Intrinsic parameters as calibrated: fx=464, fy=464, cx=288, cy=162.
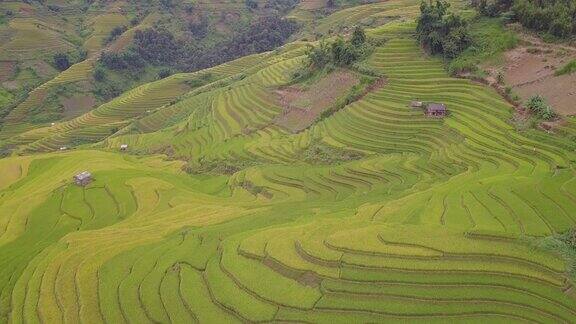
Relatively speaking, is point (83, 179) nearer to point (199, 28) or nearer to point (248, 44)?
point (248, 44)

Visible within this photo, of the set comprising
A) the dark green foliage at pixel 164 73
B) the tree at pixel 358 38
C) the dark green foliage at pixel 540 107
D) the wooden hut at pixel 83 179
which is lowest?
the dark green foliage at pixel 164 73

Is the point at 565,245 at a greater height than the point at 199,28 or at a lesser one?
lesser

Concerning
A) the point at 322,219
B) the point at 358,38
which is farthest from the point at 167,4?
the point at 322,219

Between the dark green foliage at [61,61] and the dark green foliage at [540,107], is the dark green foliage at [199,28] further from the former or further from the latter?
the dark green foliage at [540,107]

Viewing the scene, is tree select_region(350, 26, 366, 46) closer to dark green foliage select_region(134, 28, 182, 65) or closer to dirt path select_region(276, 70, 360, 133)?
dirt path select_region(276, 70, 360, 133)

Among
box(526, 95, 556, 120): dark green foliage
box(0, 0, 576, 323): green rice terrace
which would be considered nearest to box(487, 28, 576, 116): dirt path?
box(526, 95, 556, 120): dark green foliage

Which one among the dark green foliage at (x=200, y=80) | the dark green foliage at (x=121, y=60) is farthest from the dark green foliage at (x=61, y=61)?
the dark green foliage at (x=200, y=80)
